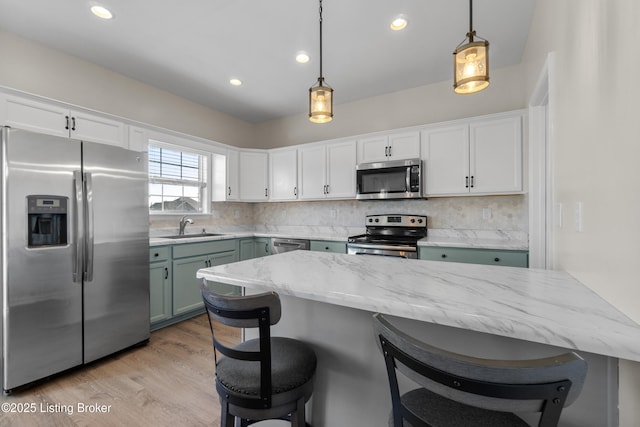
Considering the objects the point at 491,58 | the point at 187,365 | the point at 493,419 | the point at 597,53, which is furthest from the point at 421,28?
the point at 187,365

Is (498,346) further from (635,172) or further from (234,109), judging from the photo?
(234,109)

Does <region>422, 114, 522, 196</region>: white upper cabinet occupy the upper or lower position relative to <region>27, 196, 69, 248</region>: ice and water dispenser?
upper

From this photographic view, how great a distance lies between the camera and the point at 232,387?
3.54 ft

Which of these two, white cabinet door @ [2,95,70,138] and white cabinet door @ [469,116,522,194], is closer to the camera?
white cabinet door @ [2,95,70,138]

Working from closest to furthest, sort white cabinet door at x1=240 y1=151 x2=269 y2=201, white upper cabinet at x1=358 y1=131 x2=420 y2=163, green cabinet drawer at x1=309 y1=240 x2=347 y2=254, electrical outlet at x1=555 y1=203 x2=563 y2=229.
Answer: electrical outlet at x1=555 y1=203 x2=563 y2=229 → white upper cabinet at x1=358 y1=131 x2=420 y2=163 → green cabinet drawer at x1=309 y1=240 x2=347 y2=254 → white cabinet door at x1=240 y1=151 x2=269 y2=201

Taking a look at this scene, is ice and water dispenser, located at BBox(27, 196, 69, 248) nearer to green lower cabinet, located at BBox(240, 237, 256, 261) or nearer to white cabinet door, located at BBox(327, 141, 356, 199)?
green lower cabinet, located at BBox(240, 237, 256, 261)


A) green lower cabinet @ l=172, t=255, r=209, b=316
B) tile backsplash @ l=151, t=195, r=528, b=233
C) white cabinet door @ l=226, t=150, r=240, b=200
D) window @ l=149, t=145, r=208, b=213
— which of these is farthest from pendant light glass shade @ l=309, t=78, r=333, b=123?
white cabinet door @ l=226, t=150, r=240, b=200

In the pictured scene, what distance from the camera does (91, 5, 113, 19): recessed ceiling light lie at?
2238mm

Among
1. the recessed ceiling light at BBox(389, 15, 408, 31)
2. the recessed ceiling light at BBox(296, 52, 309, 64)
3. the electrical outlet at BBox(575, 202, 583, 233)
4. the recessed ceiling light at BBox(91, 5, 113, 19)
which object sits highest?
the recessed ceiling light at BBox(296, 52, 309, 64)

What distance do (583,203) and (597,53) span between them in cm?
59

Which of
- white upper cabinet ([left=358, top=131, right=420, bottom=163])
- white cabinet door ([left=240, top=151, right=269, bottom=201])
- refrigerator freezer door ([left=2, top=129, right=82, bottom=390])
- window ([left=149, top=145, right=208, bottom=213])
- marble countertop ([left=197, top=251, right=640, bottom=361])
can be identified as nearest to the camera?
marble countertop ([left=197, top=251, right=640, bottom=361])

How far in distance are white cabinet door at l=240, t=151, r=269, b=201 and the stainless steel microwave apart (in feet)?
5.29

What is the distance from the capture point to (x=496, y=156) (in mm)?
3025

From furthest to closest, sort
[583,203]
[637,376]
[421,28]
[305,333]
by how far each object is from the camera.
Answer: [421,28], [305,333], [583,203], [637,376]
